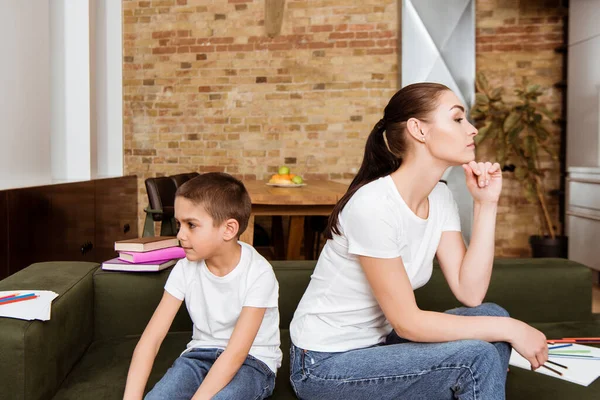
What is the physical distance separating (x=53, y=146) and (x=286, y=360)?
3686 mm

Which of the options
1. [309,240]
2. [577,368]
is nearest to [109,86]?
[309,240]

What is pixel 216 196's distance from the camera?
1659mm

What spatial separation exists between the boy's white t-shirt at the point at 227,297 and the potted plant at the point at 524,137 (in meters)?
4.62

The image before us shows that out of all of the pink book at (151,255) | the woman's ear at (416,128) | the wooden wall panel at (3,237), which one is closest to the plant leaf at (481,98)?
the wooden wall panel at (3,237)

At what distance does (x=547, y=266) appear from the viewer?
235 cm

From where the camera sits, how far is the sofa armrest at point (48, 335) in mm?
1532

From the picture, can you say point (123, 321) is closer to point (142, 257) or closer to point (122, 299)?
point (122, 299)

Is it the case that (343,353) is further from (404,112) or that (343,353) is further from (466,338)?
(404,112)

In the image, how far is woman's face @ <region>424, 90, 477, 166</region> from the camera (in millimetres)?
1628

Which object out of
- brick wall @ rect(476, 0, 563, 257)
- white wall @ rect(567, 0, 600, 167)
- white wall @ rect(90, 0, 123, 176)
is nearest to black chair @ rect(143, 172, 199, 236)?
white wall @ rect(90, 0, 123, 176)

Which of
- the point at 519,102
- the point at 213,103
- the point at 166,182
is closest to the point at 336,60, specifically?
the point at 213,103

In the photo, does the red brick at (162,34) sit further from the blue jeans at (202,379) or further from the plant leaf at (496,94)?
the blue jeans at (202,379)

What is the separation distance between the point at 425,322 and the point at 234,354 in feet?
1.52

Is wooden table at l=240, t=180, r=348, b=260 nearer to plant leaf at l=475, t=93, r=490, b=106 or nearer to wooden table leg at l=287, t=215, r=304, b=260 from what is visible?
wooden table leg at l=287, t=215, r=304, b=260
